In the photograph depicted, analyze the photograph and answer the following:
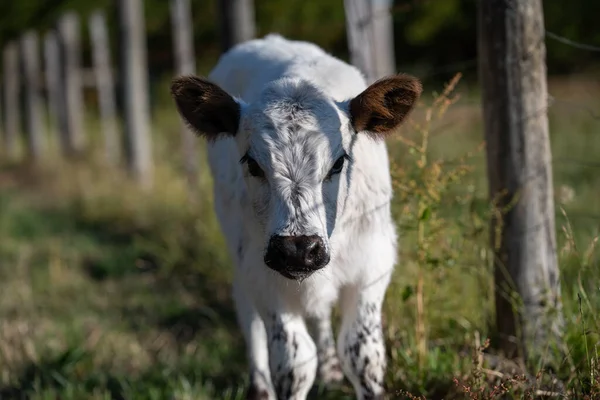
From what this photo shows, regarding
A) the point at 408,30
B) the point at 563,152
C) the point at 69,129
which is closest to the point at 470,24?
the point at 408,30

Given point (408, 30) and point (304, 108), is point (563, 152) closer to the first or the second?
point (304, 108)

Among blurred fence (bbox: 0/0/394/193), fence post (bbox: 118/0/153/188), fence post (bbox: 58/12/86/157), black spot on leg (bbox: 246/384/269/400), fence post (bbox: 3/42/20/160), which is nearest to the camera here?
black spot on leg (bbox: 246/384/269/400)

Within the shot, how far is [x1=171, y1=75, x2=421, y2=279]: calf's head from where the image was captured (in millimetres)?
3195

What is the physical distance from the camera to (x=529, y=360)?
396cm

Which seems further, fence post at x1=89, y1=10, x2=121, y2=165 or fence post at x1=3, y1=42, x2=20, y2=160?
fence post at x1=3, y1=42, x2=20, y2=160

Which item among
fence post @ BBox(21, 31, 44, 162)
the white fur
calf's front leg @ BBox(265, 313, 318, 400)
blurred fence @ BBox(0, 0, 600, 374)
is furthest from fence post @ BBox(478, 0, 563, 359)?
fence post @ BBox(21, 31, 44, 162)

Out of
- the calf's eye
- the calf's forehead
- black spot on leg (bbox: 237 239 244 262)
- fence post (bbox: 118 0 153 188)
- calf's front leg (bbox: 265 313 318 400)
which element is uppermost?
fence post (bbox: 118 0 153 188)

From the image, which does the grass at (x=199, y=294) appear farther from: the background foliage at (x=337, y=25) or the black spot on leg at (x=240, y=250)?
the background foliage at (x=337, y=25)

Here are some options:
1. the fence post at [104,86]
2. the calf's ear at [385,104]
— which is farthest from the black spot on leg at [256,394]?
the fence post at [104,86]

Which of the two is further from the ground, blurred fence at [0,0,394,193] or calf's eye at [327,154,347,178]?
blurred fence at [0,0,394,193]

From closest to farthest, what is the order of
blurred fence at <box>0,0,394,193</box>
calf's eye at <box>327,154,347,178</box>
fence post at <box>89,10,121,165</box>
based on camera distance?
1. calf's eye at <box>327,154,347,178</box>
2. blurred fence at <box>0,0,394,193</box>
3. fence post at <box>89,10,121,165</box>

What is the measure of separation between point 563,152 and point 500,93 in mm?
10430

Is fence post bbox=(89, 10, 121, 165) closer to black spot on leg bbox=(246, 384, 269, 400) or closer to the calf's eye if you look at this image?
black spot on leg bbox=(246, 384, 269, 400)

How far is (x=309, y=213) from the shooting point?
10.6 ft
